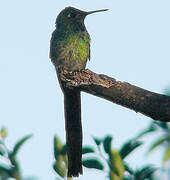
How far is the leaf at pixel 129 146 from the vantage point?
2.27 m

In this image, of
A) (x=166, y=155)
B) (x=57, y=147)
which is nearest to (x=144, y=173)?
(x=166, y=155)

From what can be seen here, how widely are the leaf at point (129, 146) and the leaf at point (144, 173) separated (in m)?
0.16

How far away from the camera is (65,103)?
13.8 ft

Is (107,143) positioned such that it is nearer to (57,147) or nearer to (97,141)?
(97,141)

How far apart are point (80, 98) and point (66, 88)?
1.26 feet

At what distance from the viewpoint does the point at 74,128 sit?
169 inches

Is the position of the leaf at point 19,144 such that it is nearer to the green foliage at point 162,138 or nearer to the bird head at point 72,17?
the green foliage at point 162,138

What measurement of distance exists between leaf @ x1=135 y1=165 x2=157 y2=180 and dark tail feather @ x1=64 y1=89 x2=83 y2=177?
198cm

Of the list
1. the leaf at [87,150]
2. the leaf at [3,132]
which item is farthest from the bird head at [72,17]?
the leaf at [87,150]

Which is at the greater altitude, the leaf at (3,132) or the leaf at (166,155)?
the leaf at (3,132)

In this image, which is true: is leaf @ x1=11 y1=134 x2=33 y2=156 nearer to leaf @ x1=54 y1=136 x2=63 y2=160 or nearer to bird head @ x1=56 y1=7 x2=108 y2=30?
leaf @ x1=54 y1=136 x2=63 y2=160

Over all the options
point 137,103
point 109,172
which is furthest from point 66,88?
point 109,172

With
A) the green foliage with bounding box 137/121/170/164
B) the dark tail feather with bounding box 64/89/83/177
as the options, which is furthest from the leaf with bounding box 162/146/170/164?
the dark tail feather with bounding box 64/89/83/177

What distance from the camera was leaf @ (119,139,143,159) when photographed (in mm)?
2265
